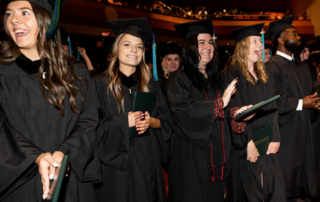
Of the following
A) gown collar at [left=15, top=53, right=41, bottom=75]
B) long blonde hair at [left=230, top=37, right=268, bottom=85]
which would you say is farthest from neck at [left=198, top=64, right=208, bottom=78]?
gown collar at [left=15, top=53, right=41, bottom=75]

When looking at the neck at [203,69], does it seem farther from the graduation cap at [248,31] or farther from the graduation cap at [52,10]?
the graduation cap at [52,10]

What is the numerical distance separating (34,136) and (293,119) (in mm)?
3571

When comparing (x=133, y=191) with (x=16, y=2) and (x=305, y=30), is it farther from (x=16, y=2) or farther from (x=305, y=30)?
(x=305, y=30)

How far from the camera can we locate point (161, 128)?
2664mm

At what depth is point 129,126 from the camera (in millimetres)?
2334

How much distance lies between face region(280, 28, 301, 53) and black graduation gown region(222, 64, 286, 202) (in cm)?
121

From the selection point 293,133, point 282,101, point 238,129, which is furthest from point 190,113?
point 293,133

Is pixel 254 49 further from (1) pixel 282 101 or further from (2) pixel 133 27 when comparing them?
(2) pixel 133 27

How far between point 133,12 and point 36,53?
43.5 feet

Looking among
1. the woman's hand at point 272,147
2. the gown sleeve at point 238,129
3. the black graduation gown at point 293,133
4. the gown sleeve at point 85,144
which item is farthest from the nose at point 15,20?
the black graduation gown at point 293,133

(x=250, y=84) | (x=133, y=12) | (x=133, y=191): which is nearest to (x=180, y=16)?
(x=133, y=12)

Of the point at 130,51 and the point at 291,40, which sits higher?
the point at 291,40

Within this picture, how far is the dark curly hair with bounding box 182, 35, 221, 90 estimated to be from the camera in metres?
2.86

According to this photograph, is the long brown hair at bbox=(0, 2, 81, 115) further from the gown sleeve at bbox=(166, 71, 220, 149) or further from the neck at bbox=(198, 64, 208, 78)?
the neck at bbox=(198, 64, 208, 78)
